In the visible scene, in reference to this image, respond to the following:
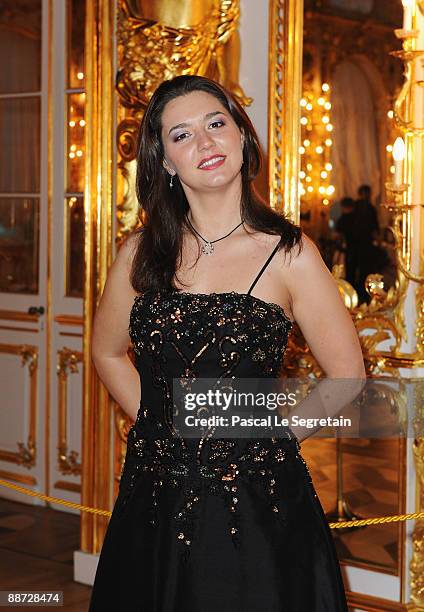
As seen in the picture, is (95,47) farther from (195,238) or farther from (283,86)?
(195,238)

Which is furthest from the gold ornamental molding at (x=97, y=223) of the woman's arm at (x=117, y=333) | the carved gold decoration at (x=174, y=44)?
the woman's arm at (x=117, y=333)

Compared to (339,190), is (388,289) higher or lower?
lower

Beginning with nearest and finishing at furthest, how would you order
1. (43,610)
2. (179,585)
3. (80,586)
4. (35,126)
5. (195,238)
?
(179,585) < (195,238) < (43,610) < (80,586) < (35,126)

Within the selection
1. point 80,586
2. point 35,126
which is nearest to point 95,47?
point 35,126

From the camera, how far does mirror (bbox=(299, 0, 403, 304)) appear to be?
380 cm

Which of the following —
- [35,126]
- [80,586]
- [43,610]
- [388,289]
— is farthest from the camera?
[35,126]

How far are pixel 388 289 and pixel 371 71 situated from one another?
103cm

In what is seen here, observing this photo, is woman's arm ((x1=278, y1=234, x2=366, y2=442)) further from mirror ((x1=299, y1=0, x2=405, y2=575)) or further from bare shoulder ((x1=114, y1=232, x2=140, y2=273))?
mirror ((x1=299, y1=0, x2=405, y2=575))

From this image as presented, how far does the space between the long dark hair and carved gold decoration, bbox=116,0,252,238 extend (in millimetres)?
1300

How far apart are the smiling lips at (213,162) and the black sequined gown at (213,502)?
257mm

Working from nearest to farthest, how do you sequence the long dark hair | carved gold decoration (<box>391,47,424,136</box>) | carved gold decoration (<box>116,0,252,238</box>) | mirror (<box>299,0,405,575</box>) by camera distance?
the long dark hair → carved gold decoration (<box>391,47,424,136</box>) → mirror (<box>299,0,405,575</box>) → carved gold decoration (<box>116,0,252,238</box>)

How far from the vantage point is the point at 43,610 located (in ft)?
13.3

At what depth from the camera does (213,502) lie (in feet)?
7.64

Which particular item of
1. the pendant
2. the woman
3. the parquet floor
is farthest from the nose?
the parquet floor
